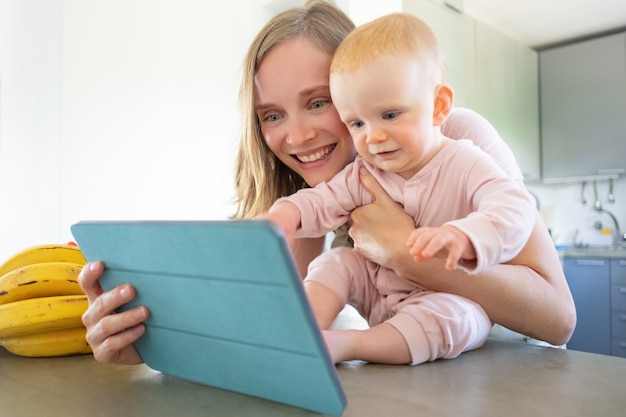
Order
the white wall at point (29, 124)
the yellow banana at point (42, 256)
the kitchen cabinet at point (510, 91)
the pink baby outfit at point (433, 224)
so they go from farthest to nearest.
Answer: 1. the kitchen cabinet at point (510, 91)
2. the white wall at point (29, 124)
3. the yellow banana at point (42, 256)
4. the pink baby outfit at point (433, 224)

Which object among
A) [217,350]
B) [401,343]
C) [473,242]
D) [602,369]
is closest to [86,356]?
[217,350]

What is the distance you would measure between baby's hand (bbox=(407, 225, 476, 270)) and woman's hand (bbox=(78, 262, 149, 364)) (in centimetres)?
33

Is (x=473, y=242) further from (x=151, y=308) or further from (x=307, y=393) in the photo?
(x=151, y=308)

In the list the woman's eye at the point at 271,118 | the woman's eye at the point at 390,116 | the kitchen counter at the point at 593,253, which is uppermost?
the woman's eye at the point at 271,118

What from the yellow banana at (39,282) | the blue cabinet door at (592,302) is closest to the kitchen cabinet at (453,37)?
the blue cabinet door at (592,302)

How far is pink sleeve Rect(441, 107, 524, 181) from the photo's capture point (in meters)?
1.11

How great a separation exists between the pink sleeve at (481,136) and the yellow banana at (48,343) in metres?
0.82

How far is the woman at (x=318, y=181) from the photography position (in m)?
0.76

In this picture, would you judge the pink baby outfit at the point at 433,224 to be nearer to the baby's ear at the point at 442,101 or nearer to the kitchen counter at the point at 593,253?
the baby's ear at the point at 442,101

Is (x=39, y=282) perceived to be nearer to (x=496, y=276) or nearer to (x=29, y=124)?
(x=496, y=276)

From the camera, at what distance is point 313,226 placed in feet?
3.13

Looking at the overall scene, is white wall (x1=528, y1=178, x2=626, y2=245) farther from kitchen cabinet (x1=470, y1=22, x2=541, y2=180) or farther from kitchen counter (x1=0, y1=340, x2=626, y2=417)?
kitchen counter (x1=0, y1=340, x2=626, y2=417)

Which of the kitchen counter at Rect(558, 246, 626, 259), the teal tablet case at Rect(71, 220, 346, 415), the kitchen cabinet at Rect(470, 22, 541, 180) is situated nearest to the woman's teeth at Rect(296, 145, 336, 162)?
the teal tablet case at Rect(71, 220, 346, 415)

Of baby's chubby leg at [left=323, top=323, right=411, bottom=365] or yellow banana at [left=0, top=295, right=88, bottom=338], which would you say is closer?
baby's chubby leg at [left=323, top=323, right=411, bottom=365]
